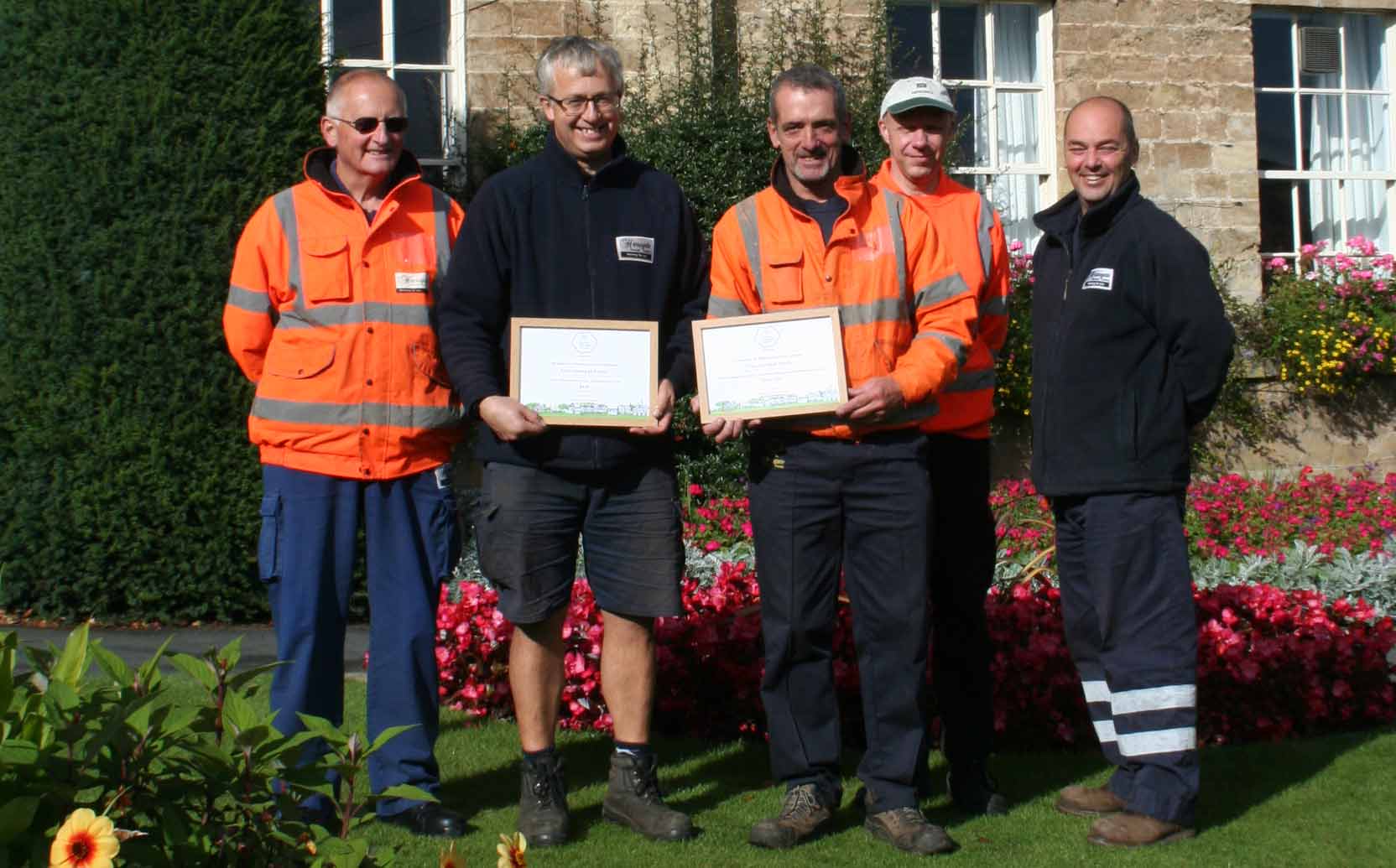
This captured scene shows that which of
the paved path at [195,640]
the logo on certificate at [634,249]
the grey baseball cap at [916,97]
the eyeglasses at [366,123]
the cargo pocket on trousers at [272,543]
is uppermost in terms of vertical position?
the grey baseball cap at [916,97]

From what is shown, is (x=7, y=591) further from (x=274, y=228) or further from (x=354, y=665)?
(x=274, y=228)

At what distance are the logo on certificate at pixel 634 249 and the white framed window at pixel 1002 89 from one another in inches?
292

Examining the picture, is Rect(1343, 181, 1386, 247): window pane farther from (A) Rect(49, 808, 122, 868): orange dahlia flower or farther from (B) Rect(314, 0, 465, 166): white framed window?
(A) Rect(49, 808, 122, 868): orange dahlia flower

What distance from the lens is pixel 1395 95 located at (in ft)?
40.4

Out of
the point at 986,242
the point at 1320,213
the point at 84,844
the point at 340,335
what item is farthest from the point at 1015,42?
the point at 84,844

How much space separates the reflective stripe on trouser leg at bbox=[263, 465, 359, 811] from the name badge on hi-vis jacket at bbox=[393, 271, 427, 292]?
0.59 m

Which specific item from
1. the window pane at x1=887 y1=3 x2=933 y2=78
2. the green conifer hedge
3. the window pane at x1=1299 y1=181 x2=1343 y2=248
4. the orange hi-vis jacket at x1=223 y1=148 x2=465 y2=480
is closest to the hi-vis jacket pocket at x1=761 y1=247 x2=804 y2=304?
the orange hi-vis jacket at x1=223 y1=148 x2=465 y2=480

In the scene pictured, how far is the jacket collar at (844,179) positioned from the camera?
4.31m

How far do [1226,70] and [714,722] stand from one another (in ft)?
26.2

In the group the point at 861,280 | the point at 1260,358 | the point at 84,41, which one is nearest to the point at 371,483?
the point at 861,280

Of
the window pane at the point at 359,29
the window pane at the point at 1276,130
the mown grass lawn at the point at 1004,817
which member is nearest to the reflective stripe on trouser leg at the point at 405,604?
the mown grass lawn at the point at 1004,817

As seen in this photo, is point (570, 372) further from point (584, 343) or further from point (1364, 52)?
point (1364, 52)

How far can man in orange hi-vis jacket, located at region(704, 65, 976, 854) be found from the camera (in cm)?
425

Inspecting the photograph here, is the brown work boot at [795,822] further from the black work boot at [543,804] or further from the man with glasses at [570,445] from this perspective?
the black work boot at [543,804]
